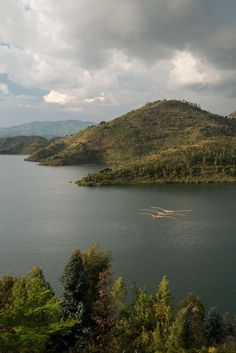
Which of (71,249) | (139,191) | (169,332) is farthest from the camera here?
(139,191)

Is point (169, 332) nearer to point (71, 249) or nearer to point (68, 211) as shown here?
point (71, 249)

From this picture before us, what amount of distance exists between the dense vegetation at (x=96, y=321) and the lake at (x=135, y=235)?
1829cm

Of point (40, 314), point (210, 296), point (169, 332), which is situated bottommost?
point (210, 296)

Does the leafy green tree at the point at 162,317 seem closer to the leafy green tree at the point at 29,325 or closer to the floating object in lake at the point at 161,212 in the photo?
the leafy green tree at the point at 29,325

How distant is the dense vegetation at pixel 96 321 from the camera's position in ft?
121

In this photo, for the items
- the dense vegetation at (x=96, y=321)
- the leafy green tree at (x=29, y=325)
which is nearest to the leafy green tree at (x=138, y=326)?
the dense vegetation at (x=96, y=321)

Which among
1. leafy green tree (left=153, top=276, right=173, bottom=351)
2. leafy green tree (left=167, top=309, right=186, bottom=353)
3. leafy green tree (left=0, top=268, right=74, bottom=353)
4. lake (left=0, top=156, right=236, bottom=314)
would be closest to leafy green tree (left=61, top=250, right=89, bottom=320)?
leafy green tree (left=0, top=268, right=74, bottom=353)

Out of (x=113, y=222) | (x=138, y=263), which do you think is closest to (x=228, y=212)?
(x=113, y=222)

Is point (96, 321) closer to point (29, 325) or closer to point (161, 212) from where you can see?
point (29, 325)

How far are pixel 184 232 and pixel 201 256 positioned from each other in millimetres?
23278

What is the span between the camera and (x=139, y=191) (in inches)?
7279

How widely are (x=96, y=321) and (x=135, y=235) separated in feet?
203

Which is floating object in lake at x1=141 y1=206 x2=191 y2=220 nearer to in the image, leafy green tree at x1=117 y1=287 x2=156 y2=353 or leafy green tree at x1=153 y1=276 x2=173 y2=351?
leafy green tree at x1=153 y1=276 x2=173 y2=351

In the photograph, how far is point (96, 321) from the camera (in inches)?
1828
